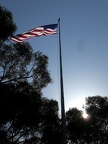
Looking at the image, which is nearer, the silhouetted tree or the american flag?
the american flag

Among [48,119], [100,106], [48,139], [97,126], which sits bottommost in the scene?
[48,139]

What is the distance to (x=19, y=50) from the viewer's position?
100.0 ft

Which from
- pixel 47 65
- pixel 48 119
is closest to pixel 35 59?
pixel 47 65

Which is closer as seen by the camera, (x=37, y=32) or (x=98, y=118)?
(x=37, y=32)

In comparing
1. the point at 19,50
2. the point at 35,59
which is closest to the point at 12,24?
the point at 19,50

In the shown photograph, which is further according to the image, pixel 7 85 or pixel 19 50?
pixel 19 50

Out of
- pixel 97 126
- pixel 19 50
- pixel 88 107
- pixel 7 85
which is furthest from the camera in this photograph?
pixel 88 107

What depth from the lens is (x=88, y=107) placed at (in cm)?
5481

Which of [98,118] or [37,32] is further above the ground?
[98,118]

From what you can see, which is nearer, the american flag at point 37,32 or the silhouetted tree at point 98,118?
the american flag at point 37,32

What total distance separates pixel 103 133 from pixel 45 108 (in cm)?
2227

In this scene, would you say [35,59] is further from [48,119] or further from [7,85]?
[48,119]

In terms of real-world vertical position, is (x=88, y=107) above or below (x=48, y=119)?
above

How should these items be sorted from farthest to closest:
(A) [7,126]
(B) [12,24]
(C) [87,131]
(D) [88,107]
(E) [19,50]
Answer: (D) [88,107], (C) [87,131], (A) [7,126], (E) [19,50], (B) [12,24]
